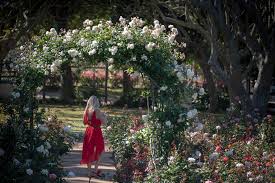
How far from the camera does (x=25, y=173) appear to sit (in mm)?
7418

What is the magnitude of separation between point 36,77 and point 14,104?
62cm

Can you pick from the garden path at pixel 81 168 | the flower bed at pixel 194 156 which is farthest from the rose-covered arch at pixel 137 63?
the garden path at pixel 81 168

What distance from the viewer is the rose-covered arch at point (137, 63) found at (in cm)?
902

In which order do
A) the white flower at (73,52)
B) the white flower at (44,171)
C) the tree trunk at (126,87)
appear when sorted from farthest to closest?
the tree trunk at (126,87), the white flower at (73,52), the white flower at (44,171)

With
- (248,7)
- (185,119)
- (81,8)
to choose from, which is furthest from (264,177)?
(81,8)

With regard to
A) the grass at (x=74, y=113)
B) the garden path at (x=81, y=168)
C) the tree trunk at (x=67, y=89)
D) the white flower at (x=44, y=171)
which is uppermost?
the tree trunk at (x=67, y=89)

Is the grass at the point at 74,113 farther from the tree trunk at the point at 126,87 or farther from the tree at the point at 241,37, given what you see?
the tree at the point at 241,37

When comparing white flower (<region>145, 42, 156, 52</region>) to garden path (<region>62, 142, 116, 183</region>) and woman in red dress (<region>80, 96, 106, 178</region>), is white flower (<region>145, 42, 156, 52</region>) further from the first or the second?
garden path (<region>62, 142, 116, 183</region>)

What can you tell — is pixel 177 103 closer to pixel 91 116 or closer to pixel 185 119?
pixel 185 119

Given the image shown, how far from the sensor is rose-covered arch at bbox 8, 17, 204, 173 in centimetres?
902

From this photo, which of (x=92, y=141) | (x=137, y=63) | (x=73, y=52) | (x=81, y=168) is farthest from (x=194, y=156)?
(x=81, y=168)

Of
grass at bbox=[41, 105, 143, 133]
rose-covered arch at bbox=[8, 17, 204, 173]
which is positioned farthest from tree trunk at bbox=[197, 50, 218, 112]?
rose-covered arch at bbox=[8, 17, 204, 173]

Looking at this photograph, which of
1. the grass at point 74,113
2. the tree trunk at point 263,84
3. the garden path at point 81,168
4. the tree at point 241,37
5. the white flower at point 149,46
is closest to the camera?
the white flower at point 149,46

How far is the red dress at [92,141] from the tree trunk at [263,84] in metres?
7.01
